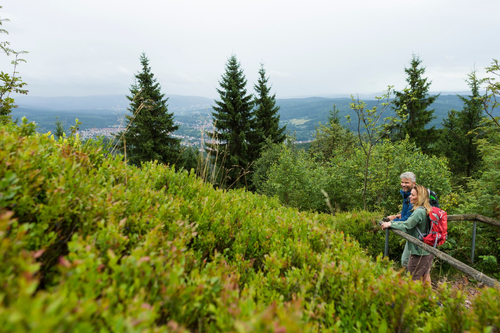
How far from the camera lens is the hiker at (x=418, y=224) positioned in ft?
14.9

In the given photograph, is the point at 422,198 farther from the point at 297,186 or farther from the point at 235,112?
the point at 235,112

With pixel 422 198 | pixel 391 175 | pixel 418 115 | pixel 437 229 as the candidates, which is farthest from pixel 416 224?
pixel 418 115

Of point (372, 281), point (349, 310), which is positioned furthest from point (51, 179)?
point (372, 281)

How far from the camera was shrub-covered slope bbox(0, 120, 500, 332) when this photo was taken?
118 centimetres

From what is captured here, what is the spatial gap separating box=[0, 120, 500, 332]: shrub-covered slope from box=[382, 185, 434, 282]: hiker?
7.12 ft

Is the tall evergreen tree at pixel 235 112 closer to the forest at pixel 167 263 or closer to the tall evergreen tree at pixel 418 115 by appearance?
the tall evergreen tree at pixel 418 115

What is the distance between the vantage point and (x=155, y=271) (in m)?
1.53

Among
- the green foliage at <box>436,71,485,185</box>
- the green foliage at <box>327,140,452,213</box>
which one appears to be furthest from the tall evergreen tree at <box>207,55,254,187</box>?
the green foliage at <box>436,71,485,185</box>

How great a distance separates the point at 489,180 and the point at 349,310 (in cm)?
855

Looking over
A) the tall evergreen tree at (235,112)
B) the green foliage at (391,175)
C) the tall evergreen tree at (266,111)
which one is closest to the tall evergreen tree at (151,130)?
the tall evergreen tree at (235,112)

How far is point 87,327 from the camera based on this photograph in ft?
3.44

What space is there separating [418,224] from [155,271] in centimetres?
497

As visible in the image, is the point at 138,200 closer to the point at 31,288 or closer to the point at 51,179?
the point at 51,179

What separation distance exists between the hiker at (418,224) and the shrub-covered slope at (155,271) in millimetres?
2170
